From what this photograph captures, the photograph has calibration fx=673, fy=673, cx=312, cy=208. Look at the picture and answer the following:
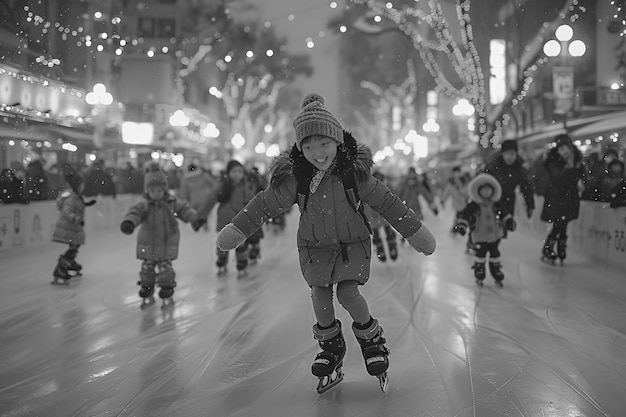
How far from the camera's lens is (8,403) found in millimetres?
3641

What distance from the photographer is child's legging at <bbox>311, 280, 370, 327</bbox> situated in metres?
3.84

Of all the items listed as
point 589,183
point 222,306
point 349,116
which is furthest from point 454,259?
point 349,116

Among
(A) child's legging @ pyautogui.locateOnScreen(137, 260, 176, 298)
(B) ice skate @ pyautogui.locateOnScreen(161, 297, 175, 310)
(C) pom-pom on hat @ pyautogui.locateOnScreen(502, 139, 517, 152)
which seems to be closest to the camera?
(B) ice skate @ pyautogui.locateOnScreen(161, 297, 175, 310)

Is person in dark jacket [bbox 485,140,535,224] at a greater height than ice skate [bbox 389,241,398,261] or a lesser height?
greater

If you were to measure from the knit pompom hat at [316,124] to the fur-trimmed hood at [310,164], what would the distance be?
8 cm

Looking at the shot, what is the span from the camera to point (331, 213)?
3795 millimetres

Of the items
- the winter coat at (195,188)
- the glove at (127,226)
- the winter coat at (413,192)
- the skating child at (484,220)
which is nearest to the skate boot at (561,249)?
the skating child at (484,220)

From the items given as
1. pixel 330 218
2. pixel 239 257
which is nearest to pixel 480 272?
pixel 239 257

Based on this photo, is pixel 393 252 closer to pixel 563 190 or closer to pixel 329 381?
pixel 563 190

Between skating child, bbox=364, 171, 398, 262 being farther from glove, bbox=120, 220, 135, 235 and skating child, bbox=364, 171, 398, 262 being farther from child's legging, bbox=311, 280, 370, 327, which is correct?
child's legging, bbox=311, 280, 370, 327

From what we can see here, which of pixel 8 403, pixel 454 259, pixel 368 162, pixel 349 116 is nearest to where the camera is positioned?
pixel 8 403

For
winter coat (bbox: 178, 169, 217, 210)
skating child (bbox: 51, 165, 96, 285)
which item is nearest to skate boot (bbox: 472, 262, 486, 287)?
skating child (bbox: 51, 165, 96, 285)

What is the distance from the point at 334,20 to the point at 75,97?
280 inches

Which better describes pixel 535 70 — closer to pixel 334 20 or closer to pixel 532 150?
pixel 532 150
